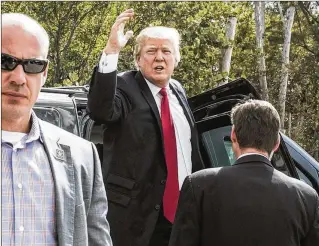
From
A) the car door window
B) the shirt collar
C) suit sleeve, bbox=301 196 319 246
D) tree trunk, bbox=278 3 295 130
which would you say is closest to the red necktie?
the shirt collar

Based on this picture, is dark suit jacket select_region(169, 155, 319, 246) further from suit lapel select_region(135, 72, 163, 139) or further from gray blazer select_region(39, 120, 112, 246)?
suit lapel select_region(135, 72, 163, 139)

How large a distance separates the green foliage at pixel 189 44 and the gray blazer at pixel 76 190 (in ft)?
25.7

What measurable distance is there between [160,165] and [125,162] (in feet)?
0.66

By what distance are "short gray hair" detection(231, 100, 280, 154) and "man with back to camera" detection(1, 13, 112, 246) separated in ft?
3.11

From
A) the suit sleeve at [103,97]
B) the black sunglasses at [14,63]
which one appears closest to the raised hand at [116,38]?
the suit sleeve at [103,97]

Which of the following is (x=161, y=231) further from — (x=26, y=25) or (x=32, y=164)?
(x=26, y=25)

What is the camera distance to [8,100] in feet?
7.95

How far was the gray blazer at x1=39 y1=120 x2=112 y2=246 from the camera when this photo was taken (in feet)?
8.06

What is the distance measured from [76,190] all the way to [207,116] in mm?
2175

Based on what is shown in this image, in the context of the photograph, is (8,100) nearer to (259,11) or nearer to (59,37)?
(59,37)

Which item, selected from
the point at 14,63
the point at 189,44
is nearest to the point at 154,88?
the point at 14,63

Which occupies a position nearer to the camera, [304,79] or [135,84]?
[135,84]

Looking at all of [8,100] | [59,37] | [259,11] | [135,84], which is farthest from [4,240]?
[259,11]

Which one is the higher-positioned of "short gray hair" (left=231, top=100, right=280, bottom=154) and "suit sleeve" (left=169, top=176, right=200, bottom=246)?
"short gray hair" (left=231, top=100, right=280, bottom=154)
